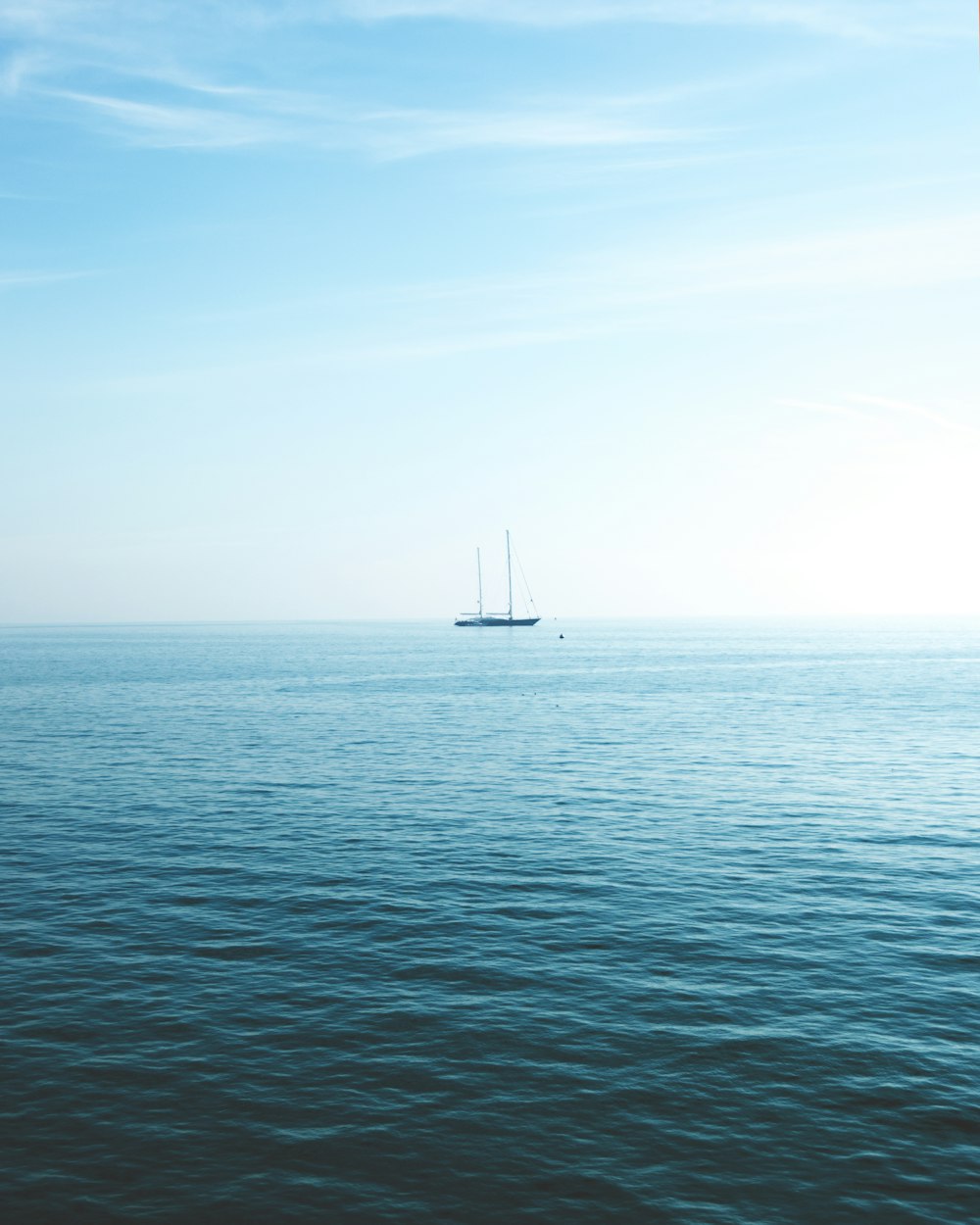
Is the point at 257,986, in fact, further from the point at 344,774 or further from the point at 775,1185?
the point at 344,774

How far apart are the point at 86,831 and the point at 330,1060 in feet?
117

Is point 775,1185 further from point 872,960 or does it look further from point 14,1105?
point 14,1105

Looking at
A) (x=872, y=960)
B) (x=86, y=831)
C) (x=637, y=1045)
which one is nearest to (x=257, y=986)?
(x=637, y=1045)

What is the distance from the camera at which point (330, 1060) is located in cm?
2939

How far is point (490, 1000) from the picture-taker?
33.7 metres

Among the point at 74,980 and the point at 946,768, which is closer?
the point at 74,980

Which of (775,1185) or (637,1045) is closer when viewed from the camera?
(775,1185)

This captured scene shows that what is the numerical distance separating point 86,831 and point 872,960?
46.0 meters

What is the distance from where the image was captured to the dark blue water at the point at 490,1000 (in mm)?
23922

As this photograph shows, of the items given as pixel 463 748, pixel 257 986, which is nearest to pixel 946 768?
pixel 463 748

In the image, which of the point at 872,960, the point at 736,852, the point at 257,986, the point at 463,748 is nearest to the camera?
the point at 257,986

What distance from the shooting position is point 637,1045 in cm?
3025

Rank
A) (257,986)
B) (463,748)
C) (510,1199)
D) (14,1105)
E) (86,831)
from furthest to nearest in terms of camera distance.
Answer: (463,748) → (86,831) → (257,986) → (14,1105) → (510,1199)

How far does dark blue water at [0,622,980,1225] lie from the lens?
2392 centimetres
